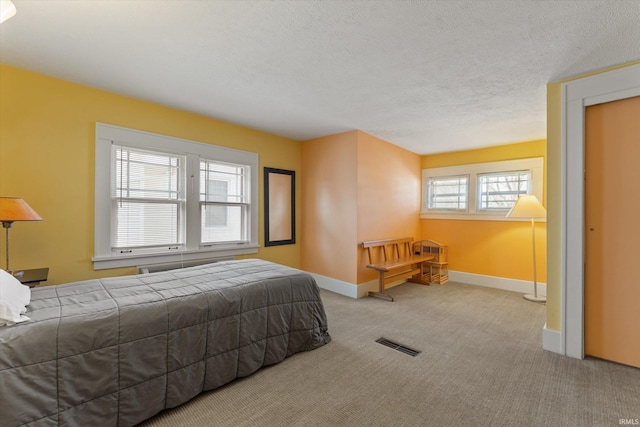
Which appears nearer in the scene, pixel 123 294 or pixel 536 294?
pixel 123 294

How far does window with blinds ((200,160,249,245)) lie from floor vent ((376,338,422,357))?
2465 mm

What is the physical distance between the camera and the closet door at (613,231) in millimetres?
2254

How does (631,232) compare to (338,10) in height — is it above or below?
below

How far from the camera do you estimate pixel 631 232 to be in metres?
2.26

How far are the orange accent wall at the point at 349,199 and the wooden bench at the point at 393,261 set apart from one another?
0.16m

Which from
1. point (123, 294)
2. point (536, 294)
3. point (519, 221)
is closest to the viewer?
point (123, 294)

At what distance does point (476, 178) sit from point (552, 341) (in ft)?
10.4

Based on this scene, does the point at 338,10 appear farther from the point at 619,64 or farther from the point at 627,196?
the point at 627,196

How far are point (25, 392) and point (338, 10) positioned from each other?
104 inches

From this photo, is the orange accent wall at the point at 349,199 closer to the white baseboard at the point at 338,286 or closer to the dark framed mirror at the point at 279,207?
the white baseboard at the point at 338,286

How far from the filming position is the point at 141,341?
166cm

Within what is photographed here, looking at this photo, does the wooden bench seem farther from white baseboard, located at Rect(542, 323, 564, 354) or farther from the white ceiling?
the white ceiling

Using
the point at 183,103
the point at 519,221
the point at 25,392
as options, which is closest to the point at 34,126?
the point at 183,103

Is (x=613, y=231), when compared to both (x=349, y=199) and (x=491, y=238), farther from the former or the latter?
(x=349, y=199)
